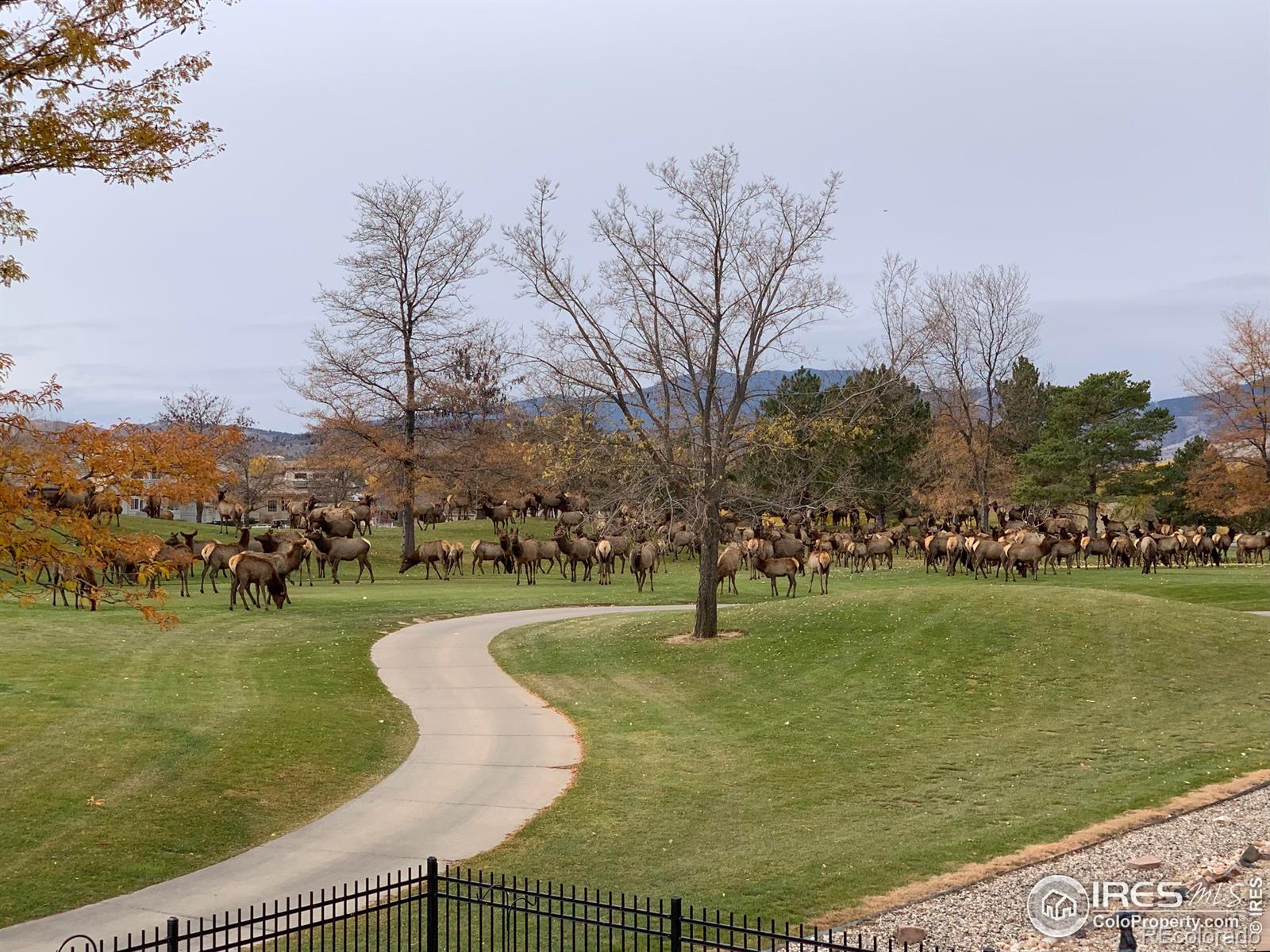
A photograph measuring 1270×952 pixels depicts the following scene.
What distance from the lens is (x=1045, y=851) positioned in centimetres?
1280

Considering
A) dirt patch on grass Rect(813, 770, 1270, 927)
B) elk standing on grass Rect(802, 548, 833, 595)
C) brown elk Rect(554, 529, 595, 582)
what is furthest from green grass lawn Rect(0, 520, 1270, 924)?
brown elk Rect(554, 529, 595, 582)

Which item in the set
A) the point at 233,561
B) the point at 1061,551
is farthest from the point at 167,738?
the point at 1061,551

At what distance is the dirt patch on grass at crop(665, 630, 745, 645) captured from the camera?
89.7 feet

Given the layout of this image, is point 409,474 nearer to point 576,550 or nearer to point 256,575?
point 576,550

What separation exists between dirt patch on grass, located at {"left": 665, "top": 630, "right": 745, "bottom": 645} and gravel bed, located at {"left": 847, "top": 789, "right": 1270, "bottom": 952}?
546 inches

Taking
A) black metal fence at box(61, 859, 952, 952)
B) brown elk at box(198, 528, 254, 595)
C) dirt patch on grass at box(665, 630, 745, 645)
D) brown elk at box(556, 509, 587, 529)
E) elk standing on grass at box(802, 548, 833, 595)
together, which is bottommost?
black metal fence at box(61, 859, 952, 952)

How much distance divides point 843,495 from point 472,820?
14834 millimetres

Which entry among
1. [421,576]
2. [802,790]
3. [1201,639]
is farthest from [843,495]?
[421,576]

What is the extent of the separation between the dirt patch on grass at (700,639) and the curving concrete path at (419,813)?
4.59 metres

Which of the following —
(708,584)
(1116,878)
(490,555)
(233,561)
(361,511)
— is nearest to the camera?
(1116,878)

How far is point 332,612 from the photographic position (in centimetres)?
3406

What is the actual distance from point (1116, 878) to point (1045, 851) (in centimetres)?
103

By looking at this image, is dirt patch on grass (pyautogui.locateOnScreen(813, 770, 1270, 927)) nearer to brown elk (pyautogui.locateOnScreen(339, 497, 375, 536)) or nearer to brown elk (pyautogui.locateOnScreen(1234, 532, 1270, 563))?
brown elk (pyautogui.locateOnScreen(339, 497, 375, 536))

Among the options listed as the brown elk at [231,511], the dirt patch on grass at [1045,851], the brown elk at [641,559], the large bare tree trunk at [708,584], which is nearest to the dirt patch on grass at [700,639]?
the large bare tree trunk at [708,584]
